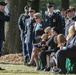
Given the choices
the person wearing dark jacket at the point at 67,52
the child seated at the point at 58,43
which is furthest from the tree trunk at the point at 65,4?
the person wearing dark jacket at the point at 67,52

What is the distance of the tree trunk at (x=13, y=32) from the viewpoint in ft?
58.9

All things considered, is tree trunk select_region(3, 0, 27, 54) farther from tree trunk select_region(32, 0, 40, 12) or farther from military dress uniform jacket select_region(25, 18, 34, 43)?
tree trunk select_region(32, 0, 40, 12)

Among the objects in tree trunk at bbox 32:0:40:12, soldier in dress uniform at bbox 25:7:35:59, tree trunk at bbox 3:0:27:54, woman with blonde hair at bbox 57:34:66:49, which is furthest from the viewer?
tree trunk at bbox 32:0:40:12

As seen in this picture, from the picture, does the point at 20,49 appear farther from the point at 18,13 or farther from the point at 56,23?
the point at 56,23

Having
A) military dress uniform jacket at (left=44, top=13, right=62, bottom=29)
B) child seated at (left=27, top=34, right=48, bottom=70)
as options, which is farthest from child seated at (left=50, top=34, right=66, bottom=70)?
military dress uniform jacket at (left=44, top=13, right=62, bottom=29)

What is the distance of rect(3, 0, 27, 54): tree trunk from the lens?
17.9 m

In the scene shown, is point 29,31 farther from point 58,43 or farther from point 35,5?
point 35,5

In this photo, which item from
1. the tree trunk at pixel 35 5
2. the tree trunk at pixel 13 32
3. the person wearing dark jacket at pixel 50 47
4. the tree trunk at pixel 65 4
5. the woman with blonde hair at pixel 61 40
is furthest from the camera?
the tree trunk at pixel 65 4

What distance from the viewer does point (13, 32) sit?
→ 18.1m

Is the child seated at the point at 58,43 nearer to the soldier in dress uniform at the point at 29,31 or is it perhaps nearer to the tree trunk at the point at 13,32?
the soldier in dress uniform at the point at 29,31

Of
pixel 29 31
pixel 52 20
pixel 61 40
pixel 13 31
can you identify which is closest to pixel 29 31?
pixel 29 31

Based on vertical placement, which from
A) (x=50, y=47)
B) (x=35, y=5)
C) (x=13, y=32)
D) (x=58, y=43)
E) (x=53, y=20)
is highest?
(x=35, y=5)

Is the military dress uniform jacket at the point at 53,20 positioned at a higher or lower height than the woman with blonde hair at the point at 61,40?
higher

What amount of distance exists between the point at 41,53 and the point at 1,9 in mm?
1764
